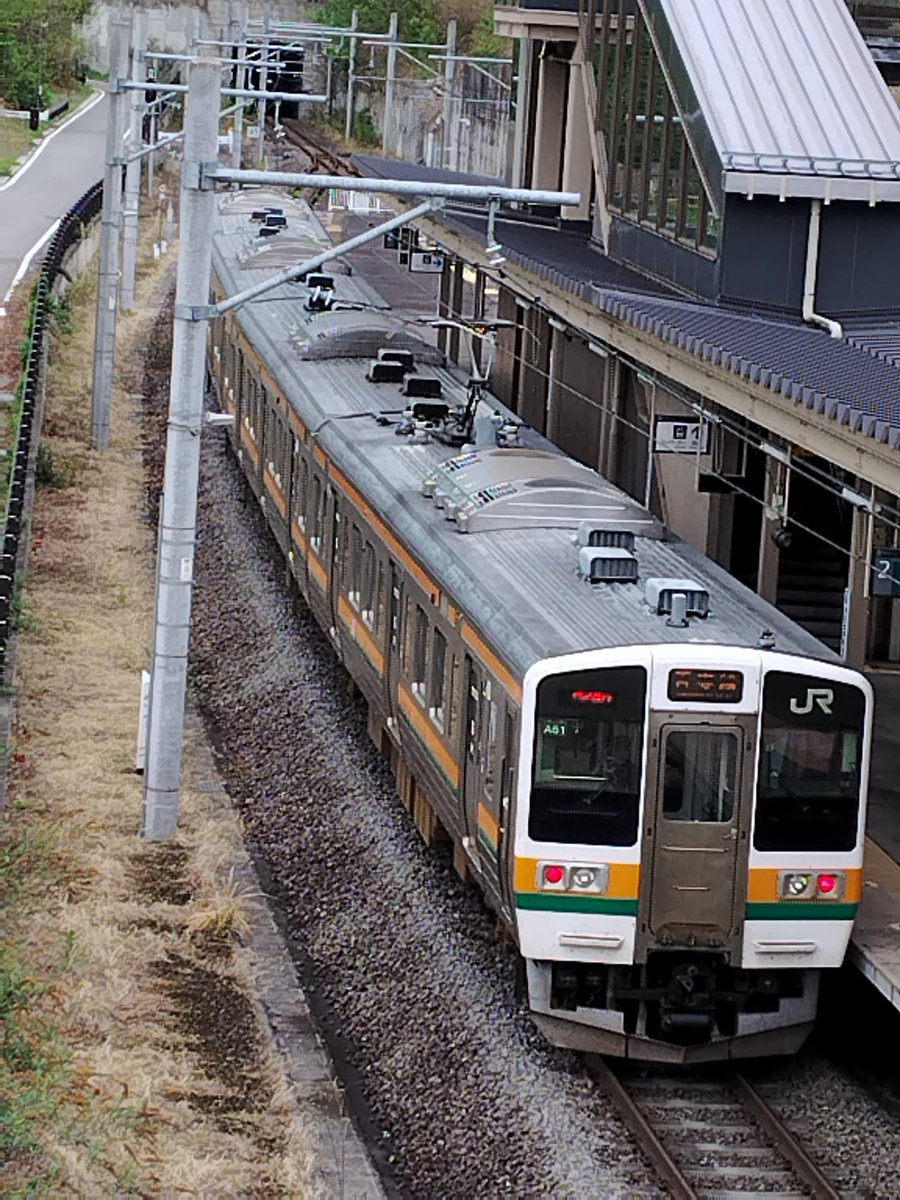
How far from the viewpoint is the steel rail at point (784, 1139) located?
34.0ft

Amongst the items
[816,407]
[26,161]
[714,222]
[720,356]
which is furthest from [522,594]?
[26,161]

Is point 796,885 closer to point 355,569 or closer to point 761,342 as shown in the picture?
point 761,342

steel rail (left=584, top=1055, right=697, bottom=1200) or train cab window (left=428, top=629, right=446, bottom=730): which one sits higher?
train cab window (left=428, top=629, right=446, bottom=730)

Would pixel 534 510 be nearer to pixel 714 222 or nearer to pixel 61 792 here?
pixel 61 792

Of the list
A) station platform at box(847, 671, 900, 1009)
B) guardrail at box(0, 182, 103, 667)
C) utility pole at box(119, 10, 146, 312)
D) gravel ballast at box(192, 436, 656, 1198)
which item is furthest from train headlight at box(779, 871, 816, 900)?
utility pole at box(119, 10, 146, 312)

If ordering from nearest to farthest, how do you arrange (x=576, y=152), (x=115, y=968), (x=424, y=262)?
(x=115, y=968)
(x=576, y=152)
(x=424, y=262)

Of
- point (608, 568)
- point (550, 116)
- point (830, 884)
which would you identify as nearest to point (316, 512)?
point (608, 568)

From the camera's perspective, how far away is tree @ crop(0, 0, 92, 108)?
240 feet

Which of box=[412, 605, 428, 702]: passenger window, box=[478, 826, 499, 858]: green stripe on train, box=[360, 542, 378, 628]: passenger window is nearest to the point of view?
box=[478, 826, 499, 858]: green stripe on train

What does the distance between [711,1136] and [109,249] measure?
2023 centimetres

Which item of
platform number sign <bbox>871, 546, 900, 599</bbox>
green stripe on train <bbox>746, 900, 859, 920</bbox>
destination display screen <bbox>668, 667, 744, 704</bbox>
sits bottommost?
green stripe on train <bbox>746, 900, 859, 920</bbox>

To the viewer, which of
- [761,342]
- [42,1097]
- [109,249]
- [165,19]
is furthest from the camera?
[165,19]

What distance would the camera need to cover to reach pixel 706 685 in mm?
11219

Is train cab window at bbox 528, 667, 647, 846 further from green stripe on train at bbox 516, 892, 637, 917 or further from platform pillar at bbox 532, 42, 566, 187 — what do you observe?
platform pillar at bbox 532, 42, 566, 187
